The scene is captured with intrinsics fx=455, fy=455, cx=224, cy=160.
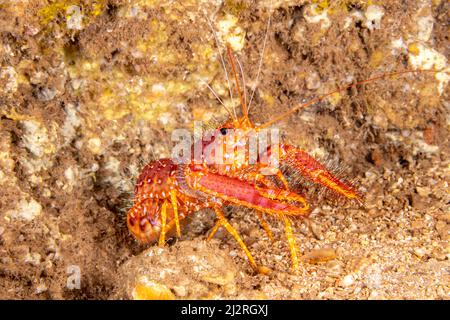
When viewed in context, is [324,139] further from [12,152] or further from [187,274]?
[12,152]

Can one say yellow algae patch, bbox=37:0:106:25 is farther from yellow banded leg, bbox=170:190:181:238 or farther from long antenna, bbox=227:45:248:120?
yellow banded leg, bbox=170:190:181:238

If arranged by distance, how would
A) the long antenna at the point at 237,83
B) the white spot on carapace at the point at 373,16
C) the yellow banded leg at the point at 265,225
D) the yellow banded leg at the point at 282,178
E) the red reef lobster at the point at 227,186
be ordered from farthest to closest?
the yellow banded leg at the point at 282,178 < the yellow banded leg at the point at 265,225 < the white spot on carapace at the point at 373,16 < the long antenna at the point at 237,83 < the red reef lobster at the point at 227,186

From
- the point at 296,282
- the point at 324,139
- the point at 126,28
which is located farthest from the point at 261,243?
the point at 126,28

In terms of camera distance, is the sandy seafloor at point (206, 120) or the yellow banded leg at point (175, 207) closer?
the sandy seafloor at point (206, 120)

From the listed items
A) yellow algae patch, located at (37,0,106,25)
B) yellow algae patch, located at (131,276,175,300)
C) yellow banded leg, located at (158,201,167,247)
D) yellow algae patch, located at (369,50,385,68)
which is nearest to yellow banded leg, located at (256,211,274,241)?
yellow banded leg, located at (158,201,167,247)

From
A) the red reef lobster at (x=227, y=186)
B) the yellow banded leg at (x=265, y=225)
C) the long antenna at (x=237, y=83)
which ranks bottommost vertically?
the yellow banded leg at (x=265, y=225)

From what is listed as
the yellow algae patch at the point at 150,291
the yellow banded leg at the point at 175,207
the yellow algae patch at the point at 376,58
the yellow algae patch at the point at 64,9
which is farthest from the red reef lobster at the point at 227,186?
the yellow algae patch at the point at 64,9

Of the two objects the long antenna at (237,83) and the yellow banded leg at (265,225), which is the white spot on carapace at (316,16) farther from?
the yellow banded leg at (265,225)

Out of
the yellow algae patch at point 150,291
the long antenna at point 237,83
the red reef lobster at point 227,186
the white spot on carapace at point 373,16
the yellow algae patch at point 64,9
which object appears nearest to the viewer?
the yellow algae patch at point 150,291
